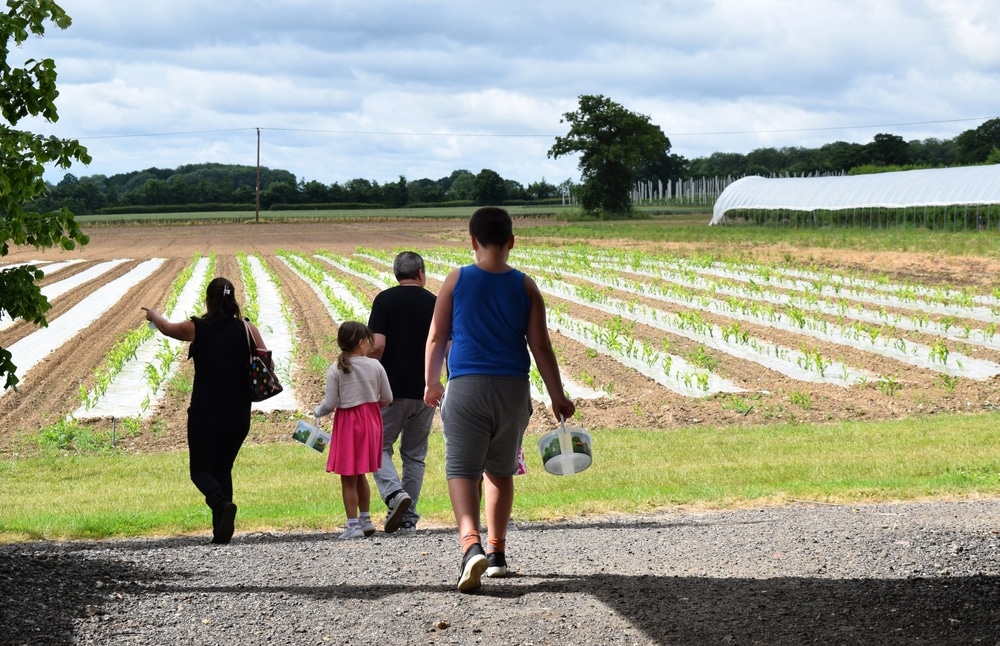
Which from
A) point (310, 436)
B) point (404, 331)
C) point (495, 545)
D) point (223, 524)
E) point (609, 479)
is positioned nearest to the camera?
point (495, 545)

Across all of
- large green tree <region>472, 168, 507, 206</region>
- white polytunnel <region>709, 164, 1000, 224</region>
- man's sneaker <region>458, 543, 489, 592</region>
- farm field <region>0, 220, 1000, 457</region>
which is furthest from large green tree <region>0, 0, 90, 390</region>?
large green tree <region>472, 168, 507, 206</region>

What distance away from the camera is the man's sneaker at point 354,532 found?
7.90 metres

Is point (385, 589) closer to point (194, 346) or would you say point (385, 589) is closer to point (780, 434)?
point (194, 346)

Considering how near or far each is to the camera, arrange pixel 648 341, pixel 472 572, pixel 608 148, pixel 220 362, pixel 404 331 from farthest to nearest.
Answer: pixel 608 148, pixel 648 341, pixel 404 331, pixel 220 362, pixel 472 572

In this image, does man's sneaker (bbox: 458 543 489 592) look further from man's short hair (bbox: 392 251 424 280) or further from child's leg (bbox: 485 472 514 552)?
man's short hair (bbox: 392 251 424 280)

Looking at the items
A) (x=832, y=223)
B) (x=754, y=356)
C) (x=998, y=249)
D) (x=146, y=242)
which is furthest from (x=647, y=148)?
(x=754, y=356)

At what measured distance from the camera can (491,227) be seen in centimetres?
593

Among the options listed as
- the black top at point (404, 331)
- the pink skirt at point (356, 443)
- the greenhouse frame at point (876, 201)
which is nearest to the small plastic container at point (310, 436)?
the pink skirt at point (356, 443)

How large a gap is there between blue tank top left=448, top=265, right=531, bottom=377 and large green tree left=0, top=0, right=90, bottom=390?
1.97 meters

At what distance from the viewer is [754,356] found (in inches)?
731

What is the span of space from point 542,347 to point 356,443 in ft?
7.88

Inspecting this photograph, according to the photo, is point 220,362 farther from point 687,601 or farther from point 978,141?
point 978,141

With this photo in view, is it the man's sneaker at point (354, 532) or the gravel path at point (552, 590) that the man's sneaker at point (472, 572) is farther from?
the man's sneaker at point (354, 532)

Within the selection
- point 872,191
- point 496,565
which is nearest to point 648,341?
point 496,565
